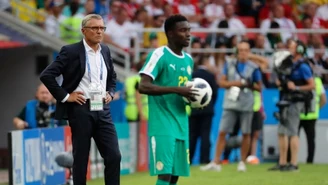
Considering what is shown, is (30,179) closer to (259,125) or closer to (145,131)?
(145,131)

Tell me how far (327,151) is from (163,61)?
10.6m

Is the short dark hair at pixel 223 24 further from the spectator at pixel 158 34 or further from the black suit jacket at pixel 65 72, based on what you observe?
the black suit jacket at pixel 65 72

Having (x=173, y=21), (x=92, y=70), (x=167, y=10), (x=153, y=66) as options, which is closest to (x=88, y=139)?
(x=92, y=70)

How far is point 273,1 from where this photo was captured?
2558 centimetres

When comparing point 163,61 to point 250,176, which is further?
point 250,176

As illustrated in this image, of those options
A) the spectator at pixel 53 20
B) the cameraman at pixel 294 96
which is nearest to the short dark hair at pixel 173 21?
the cameraman at pixel 294 96

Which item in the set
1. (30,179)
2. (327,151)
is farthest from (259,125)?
(30,179)

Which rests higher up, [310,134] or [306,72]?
[306,72]

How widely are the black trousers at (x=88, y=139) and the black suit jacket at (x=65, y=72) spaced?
18cm

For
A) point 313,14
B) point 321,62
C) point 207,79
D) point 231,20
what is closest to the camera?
point 207,79

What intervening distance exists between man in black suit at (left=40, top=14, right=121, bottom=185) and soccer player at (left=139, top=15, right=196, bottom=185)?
50 centimetres

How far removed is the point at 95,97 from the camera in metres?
11.1

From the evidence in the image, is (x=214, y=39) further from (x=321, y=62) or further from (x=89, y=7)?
(x=89, y=7)

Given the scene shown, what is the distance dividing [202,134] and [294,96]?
3153mm
